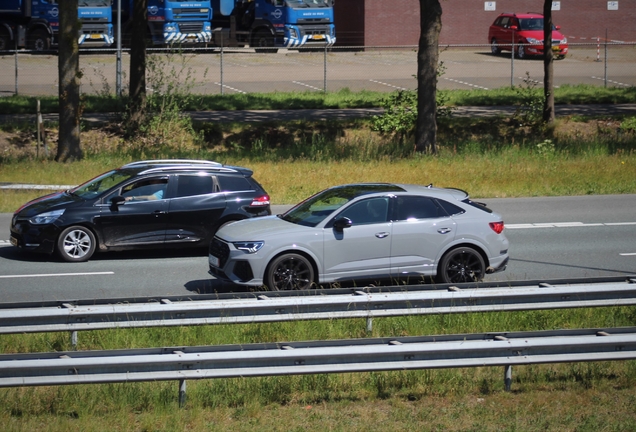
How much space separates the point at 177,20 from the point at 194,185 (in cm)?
2749

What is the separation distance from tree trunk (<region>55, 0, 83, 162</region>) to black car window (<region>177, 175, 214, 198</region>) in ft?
31.9

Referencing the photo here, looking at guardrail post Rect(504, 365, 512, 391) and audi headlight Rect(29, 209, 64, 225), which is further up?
audi headlight Rect(29, 209, 64, 225)

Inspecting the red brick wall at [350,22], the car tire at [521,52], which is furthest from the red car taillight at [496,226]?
the red brick wall at [350,22]

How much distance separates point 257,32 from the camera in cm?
4262

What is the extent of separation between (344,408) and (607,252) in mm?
8220

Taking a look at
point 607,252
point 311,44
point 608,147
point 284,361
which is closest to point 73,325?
point 284,361

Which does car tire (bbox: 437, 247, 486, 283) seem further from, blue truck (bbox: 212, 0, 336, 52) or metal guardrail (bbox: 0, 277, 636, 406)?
blue truck (bbox: 212, 0, 336, 52)

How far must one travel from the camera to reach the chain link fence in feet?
116

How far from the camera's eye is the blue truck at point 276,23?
134 ft

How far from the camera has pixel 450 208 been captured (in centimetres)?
1178

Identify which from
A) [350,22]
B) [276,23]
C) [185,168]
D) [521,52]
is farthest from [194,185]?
[350,22]

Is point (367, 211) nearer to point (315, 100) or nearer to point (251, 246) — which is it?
point (251, 246)

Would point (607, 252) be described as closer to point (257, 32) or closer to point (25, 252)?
point (25, 252)

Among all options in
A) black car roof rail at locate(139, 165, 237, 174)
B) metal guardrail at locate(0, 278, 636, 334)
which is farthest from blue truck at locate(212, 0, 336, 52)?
metal guardrail at locate(0, 278, 636, 334)
